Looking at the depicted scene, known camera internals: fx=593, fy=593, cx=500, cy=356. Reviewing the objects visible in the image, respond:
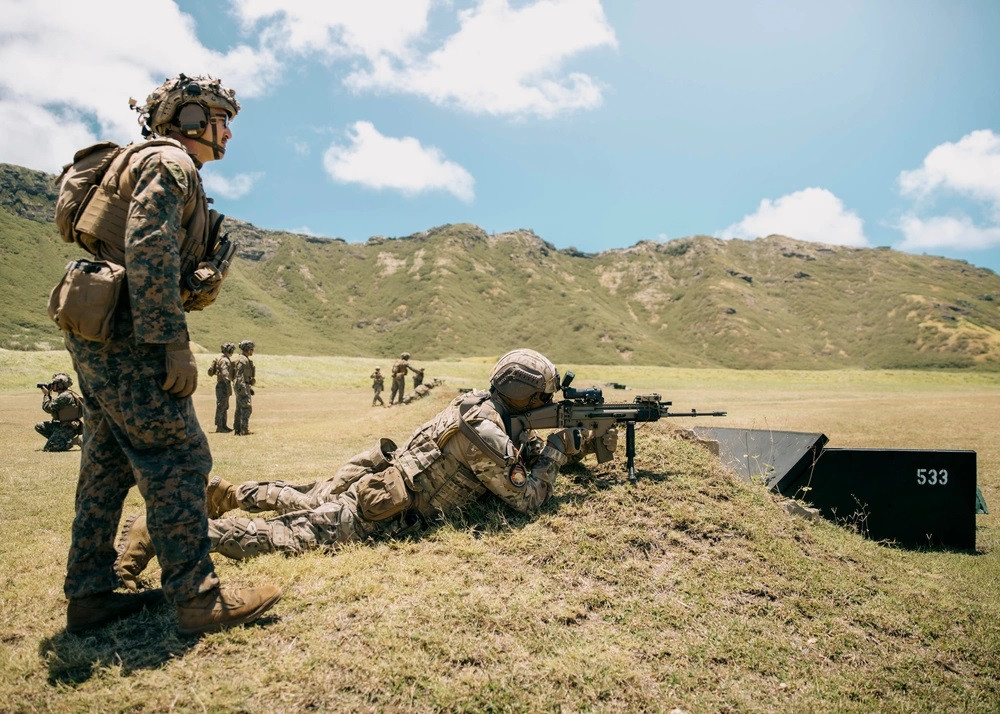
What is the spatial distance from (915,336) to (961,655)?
446 feet

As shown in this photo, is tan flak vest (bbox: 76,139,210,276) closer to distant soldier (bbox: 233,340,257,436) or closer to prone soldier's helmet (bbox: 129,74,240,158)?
prone soldier's helmet (bbox: 129,74,240,158)

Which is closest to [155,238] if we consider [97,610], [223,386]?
[97,610]

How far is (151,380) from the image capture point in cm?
365

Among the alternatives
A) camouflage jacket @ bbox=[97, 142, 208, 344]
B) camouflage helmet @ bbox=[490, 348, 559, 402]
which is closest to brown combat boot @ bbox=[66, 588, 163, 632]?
camouflage jacket @ bbox=[97, 142, 208, 344]

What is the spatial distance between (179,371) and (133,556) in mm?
1947

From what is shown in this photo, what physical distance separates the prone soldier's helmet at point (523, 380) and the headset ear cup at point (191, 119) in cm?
317

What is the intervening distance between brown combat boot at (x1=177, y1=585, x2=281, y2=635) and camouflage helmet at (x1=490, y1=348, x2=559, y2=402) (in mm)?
2751

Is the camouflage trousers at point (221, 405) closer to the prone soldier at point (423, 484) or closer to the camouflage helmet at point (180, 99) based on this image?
the prone soldier at point (423, 484)

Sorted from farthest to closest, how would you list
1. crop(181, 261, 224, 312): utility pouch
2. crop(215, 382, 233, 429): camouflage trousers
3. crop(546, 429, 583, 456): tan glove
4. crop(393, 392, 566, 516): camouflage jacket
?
crop(215, 382, 233, 429): camouflage trousers < crop(546, 429, 583, 456): tan glove < crop(393, 392, 566, 516): camouflage jacket < crop(181, 261, 224, 312): utility pouch

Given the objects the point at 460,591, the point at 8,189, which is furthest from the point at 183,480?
the point at 8,189

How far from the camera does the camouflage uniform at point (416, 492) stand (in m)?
5.21

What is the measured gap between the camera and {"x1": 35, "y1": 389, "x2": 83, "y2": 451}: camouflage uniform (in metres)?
13.2

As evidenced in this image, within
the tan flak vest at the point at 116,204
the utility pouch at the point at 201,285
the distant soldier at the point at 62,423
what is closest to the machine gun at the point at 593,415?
the utility pouch at the point at 201,285

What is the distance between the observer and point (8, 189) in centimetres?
11744
